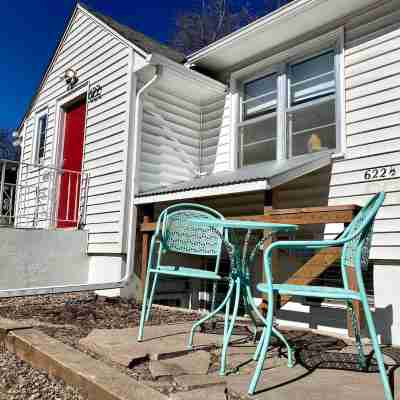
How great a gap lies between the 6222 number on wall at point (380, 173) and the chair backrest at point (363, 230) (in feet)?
7.66

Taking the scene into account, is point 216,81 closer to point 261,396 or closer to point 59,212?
point 59,212

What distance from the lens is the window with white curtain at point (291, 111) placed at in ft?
16.2

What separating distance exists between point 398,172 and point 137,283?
3.49 meters

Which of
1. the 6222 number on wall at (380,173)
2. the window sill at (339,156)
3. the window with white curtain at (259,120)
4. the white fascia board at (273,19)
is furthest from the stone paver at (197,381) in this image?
the white fascia board at (273,19)

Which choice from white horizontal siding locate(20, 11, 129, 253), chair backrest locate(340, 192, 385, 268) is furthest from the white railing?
chair backrest locate(340, 192, 385, 268)

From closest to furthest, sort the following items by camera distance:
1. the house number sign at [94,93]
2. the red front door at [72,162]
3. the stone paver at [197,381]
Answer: the stone paver at [197,381]
the house number sign at [94,93]
the red front door at [72,162]

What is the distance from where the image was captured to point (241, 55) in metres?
5.75

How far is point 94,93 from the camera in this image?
666 cm

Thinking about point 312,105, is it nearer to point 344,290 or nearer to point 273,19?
point 273,19

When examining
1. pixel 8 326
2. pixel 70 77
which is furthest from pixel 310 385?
pixel 70 77

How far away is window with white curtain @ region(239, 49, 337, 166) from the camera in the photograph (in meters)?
4.95

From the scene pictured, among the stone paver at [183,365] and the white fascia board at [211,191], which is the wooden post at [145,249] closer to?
the white fascia board at [211,191]

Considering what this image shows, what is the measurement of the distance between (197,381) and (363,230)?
1054mm

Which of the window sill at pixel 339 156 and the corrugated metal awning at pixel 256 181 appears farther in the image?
the window sill at pixel 339 156
